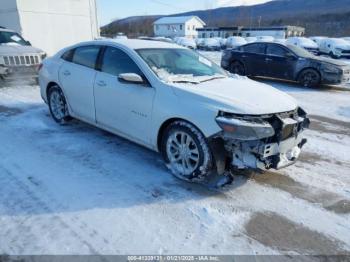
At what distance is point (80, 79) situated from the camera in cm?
509

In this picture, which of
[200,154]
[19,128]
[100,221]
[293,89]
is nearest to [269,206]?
[200,154]

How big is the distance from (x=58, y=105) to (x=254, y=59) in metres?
8.23

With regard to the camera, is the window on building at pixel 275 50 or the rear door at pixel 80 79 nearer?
the rear door at pixel 80 79

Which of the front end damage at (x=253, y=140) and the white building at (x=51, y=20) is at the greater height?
the white building at (x=51, y=20)

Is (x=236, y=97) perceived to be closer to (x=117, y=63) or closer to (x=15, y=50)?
(x=117, y=63)

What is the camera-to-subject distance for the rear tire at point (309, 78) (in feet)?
34.1

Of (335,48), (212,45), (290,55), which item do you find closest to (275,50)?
(290,55)

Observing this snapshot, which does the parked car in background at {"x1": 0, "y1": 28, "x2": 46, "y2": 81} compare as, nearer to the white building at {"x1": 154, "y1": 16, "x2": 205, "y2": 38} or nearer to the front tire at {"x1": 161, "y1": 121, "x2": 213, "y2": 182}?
the front tire at {"x1": 161, "y1": 121, "x2": 213, "y2": 182}

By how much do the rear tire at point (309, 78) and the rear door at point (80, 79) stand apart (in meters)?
8.02

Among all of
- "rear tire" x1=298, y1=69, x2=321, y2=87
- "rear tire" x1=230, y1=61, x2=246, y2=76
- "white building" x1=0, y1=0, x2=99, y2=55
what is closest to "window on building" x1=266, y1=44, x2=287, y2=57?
"rear tire" x1=298, y1=69, x2=321, y2=87

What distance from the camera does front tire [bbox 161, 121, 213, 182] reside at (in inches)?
141

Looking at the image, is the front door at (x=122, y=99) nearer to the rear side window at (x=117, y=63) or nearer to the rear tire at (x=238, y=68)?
the rear side window at (x=117, y=63)

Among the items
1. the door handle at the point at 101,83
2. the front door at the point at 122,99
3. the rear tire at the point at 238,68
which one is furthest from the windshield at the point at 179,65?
the rear tire at the point at 238,68

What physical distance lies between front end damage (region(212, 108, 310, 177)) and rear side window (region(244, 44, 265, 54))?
8738 millimetres
